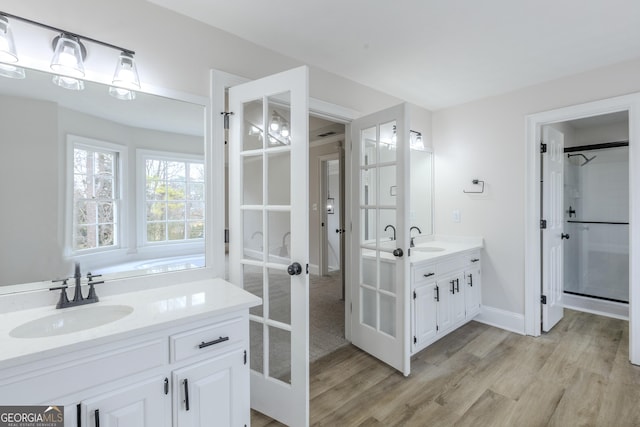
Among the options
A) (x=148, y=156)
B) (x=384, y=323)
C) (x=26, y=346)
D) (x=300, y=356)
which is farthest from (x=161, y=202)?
(x=384, y=323)

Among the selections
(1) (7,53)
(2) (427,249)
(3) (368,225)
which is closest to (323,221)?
(2) (427,249)

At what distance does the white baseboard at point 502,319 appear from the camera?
Result: 301 centimetres

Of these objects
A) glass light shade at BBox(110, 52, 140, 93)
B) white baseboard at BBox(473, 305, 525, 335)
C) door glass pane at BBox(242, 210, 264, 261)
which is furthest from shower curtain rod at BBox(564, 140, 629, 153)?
glass light shade at BBox(110, 52, 140, 93)

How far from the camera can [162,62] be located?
1.71 meters

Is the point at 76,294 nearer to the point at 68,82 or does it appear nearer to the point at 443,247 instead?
the point at 68,82

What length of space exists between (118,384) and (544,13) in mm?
2872

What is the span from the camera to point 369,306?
8.54 ft

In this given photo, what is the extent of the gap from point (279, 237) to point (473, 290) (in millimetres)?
2353

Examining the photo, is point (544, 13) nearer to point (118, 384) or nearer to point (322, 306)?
point (118, 384)

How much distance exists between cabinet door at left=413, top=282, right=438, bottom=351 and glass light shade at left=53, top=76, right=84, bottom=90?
249 centimetres

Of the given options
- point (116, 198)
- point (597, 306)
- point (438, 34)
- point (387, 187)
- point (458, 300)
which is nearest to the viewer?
point (116, 198)

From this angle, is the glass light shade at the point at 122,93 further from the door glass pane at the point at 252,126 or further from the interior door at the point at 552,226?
the interior door at the point at 552,226

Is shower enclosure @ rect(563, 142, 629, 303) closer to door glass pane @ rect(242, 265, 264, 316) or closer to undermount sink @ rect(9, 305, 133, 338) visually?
door glass pane @ rect(242, 265, 264, 316)

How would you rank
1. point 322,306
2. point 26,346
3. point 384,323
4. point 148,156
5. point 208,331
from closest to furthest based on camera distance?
point 26,346 < point 208,331 < point 148,156 < point 384,323 < point 322,306
